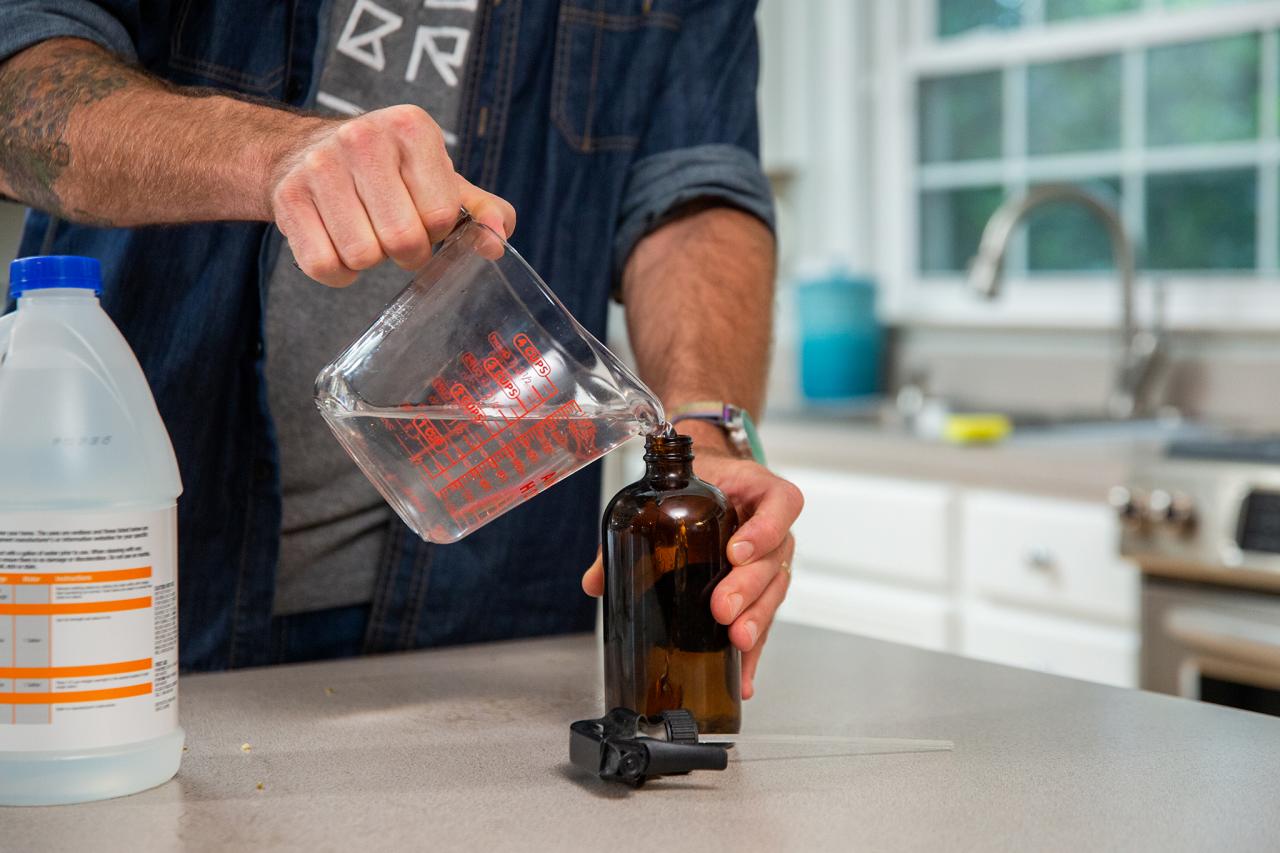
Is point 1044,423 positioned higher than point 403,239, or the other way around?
point 403,239

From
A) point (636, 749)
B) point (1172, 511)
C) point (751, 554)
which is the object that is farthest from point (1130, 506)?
point (636, 749)

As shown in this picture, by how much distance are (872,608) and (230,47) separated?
1.59 meters

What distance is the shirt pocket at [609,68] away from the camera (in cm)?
116

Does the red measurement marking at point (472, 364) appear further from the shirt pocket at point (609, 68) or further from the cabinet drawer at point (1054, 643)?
the cabinet drawer at point (1054, 643)

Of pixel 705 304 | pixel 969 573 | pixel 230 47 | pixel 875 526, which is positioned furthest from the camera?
pixel 875 526

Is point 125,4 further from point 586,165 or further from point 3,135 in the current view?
point 586,165

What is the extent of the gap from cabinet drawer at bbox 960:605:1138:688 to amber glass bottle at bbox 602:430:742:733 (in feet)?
4.22

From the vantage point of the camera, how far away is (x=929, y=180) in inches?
120

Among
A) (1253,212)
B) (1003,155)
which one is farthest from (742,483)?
(1003,155)

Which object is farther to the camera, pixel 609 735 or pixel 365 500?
pixel 365 500

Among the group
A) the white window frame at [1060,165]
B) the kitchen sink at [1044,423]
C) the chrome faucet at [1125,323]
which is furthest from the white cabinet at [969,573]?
the white window frame at [1060,165]

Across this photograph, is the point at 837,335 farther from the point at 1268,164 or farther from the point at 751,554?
the point at 751,554

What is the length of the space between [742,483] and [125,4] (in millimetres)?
539

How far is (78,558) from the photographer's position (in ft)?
2.14
